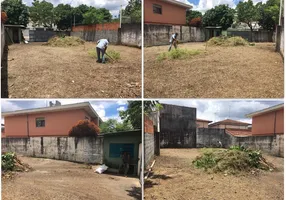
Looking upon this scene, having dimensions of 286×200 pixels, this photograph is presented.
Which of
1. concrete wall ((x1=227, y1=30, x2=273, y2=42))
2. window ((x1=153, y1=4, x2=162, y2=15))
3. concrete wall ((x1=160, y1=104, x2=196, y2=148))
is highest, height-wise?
window ((x1=153, y1=4, x2=162, y2=15))

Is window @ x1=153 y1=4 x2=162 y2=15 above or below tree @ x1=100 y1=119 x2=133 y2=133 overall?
above

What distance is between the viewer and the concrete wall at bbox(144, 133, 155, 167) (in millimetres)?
2447

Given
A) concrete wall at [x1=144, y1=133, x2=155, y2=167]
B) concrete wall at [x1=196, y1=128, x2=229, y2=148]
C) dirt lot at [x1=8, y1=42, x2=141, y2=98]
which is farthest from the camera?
concrete wall at [x1=196, y1=128, x2=229, y2=148]

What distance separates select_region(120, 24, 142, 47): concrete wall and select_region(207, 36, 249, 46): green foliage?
2.20ft

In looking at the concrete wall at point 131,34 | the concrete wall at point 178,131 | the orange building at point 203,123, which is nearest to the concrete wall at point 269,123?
the orange building at point 203,123

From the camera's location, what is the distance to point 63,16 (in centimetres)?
253

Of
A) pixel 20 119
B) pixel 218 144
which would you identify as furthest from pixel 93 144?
pixel 218 144

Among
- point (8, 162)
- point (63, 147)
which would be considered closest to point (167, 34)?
point (63, 147)

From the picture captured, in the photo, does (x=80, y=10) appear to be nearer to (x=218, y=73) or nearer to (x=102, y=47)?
(x=102, y=47)

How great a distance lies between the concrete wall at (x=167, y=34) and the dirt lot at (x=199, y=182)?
40.3 inches

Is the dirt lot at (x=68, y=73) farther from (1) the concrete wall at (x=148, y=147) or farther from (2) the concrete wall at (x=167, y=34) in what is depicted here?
(1) the concrete wall at (x=148, y=147)

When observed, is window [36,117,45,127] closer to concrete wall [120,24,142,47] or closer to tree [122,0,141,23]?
concrete wall [120,24,142,47]

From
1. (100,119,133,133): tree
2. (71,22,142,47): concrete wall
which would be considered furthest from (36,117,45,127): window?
(71,22,142,47): concrete wall

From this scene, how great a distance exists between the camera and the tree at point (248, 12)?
2559 mm
